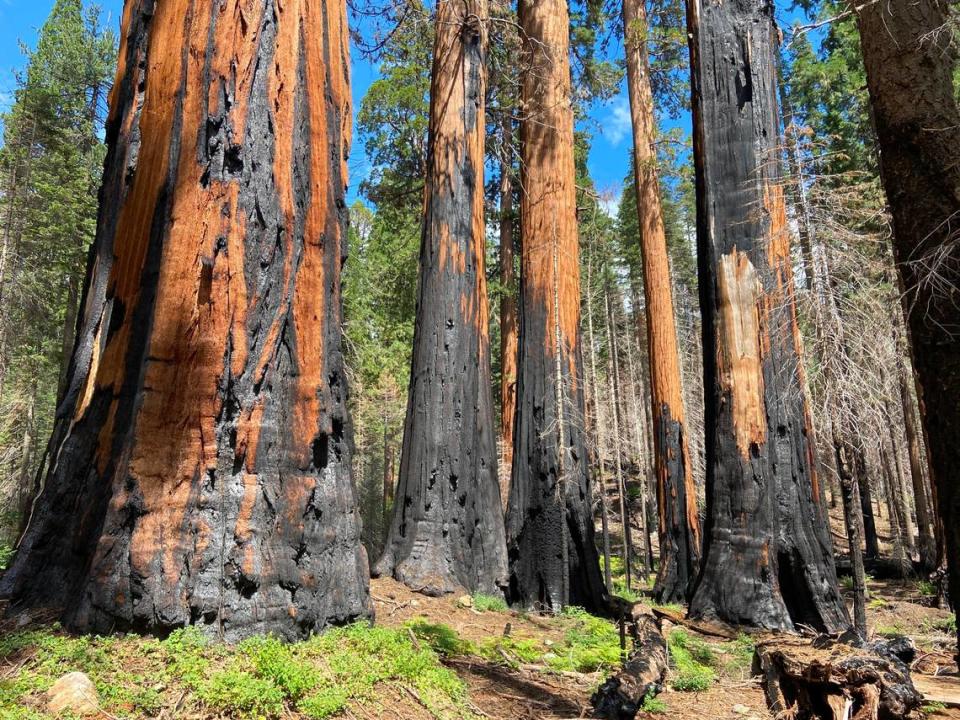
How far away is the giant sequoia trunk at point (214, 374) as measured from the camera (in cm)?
294

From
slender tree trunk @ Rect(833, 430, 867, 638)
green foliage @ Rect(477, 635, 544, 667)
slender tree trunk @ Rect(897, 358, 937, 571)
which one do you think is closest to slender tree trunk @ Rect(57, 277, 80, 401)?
green foliage @ Rect(477, 635, 544, 667)

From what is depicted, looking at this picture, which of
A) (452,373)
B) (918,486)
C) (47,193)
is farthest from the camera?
(47,193)

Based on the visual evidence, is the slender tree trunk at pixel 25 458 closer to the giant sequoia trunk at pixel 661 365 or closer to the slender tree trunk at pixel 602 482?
the slender tree trunk at pixel 602 482

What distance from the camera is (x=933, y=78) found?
3566 mm

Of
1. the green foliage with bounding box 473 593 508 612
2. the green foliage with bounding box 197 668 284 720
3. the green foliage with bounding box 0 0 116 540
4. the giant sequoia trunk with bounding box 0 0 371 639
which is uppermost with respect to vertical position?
the green foliage with bounding box 0 0 116 540

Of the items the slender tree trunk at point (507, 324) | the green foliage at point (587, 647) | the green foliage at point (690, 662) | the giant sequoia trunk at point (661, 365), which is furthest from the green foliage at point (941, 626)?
the slender tree trunk at point (507, 324)

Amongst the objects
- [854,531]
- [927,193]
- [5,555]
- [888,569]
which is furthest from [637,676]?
[888,569]

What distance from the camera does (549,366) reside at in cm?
750

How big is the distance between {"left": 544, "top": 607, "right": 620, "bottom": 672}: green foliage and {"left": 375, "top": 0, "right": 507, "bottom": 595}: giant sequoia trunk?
1.12 m

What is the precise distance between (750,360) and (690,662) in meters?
3.01

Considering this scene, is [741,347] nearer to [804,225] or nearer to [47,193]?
[804,225]

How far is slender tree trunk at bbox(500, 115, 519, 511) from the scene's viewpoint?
38.9 feet

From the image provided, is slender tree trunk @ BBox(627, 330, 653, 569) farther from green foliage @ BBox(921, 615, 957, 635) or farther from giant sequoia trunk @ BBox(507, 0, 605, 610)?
giant sequoia trunk @ BBox(507, 0, 605, 610)

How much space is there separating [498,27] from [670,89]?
611 cm
